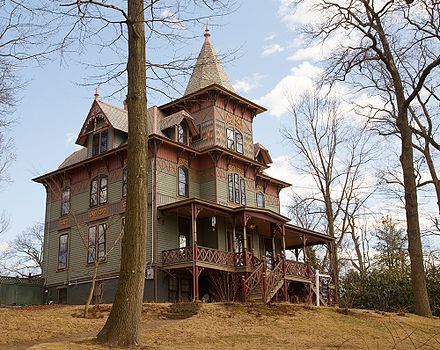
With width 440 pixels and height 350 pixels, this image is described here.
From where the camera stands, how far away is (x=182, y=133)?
2866 cm

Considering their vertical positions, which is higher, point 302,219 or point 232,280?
point 302,219

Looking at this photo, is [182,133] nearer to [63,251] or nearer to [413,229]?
[63,251]

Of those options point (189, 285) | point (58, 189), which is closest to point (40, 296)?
point (58, 189)

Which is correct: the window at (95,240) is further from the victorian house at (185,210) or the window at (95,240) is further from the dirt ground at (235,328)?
the dirt ground at (235,328)

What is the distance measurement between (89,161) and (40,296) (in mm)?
7588

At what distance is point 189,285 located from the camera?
2656 centimetres

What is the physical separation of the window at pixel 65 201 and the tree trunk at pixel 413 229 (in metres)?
17.9

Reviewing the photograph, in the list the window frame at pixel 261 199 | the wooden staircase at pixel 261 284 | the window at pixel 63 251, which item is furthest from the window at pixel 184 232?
the window at pixel 63 251

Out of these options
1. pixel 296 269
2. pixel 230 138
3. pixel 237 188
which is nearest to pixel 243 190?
pixel 237 188

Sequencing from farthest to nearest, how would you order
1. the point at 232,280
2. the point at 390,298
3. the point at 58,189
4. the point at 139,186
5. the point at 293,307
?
the point at 58,189 < the point at 390,298 < the point at 232,280 < the point at 293,307 < the point at 139,186

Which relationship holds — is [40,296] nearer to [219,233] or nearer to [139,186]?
[219,233]

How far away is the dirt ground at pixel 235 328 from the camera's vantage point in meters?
12.3

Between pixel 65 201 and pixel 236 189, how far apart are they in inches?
375

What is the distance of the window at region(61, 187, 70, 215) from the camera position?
3002cm
